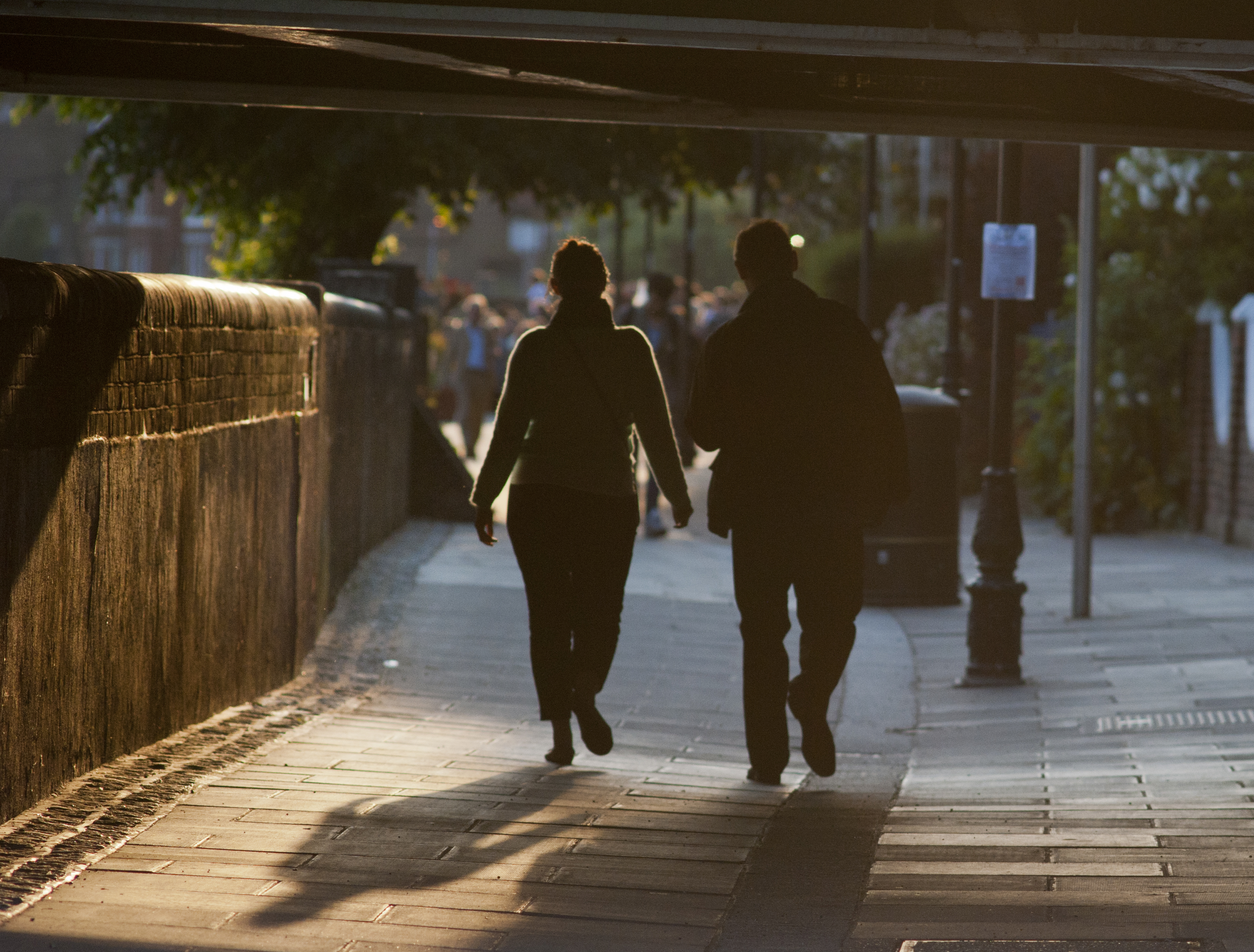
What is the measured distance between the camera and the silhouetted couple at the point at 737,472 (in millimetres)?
6293

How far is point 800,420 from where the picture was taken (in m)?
6.27

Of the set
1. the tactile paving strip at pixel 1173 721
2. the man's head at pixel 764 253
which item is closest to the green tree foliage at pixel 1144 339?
the tactile paving strip at pixel 1173 721

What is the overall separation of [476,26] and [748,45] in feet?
2.42

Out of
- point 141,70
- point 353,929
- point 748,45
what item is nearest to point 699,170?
point 141,70

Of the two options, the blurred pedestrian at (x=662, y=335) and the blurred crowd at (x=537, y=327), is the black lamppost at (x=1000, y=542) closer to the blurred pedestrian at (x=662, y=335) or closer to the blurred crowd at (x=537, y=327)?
the blurred crowd at (x=537, y=327)

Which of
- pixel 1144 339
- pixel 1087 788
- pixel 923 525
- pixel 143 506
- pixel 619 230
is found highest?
pixel 619 230

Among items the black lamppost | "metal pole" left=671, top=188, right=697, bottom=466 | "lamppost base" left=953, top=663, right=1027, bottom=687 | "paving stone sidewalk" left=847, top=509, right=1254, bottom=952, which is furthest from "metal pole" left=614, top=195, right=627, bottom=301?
"lamppost base" left=953, top=663, right=1027, bottom=687

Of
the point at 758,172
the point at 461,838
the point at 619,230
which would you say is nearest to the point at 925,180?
the point at 619,230

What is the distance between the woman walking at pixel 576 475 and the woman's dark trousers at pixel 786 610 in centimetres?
35

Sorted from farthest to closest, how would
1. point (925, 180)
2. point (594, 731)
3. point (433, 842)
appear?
point (925, 180) < point (594, 731) < point (433, 842)

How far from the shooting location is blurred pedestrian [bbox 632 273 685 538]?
14.7 metres

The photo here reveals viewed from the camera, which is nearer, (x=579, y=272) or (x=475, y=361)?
(x=579, y=272)

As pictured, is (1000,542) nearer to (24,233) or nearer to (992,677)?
(992,677)

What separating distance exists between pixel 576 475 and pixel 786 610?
853 millimetres
